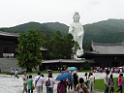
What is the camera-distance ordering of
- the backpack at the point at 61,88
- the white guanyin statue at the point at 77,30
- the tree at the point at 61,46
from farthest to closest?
the white guanyin statue at the point at 77,30 < the tree at the point at 61,46 < the backpack at the point at 61,88

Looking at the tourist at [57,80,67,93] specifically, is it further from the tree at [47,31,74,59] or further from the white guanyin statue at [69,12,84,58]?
the white guanyin statue at [69,12,84,58]

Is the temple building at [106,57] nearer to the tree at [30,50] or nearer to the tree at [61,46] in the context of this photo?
the tree at [61,46]

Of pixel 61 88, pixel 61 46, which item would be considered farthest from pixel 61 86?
pixel 61 46

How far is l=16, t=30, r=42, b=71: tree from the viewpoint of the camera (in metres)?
63.7

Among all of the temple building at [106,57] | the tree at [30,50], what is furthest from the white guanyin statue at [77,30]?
the tree at [30,50]

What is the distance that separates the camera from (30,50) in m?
64.6

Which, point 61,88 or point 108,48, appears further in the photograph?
point 108,48

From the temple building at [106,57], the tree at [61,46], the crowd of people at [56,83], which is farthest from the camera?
the temple building at [106,57]

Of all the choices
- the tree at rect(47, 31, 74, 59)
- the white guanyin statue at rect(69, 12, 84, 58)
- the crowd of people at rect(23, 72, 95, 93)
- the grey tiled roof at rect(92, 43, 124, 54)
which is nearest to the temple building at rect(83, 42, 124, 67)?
the grey tiled roof at rect(92, 43, 124, 54)

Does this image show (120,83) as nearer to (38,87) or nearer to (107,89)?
(107,89)

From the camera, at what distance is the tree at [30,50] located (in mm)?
63706

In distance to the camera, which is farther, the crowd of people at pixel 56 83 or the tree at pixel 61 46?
the tree at pixel 61 46

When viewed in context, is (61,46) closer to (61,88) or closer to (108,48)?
(108,48)

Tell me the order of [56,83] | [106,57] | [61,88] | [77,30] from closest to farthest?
[61,88] < [56,83] < [106,57] < [77,30]
